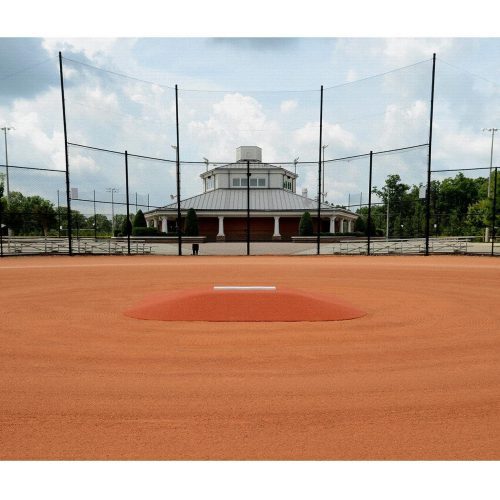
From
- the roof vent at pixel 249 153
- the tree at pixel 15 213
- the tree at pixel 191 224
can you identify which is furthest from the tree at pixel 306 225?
the tree at pixel 15 213

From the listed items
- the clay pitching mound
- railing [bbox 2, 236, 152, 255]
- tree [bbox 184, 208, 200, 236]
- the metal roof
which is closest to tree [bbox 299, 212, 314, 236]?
the metal roof

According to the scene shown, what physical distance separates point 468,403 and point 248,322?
12.6 feet

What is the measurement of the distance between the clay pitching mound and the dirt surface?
32 cm

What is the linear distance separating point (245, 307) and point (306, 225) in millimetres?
36238

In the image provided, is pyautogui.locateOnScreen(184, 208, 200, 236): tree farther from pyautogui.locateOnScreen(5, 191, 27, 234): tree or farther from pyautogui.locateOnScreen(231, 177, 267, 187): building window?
pyautogui.locateOnScreen(5, 191, 27, 234): tree

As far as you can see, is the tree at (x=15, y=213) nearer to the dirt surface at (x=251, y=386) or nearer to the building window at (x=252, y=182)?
the dirt surface at (x=251, y=386)

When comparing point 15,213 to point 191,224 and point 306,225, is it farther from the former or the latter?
point 306,225

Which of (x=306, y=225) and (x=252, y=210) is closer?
(x=306, y=225)

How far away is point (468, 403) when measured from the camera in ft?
12.2

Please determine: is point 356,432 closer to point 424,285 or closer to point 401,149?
point 424,285

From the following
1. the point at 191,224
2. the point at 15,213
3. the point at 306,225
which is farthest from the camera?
the point at 306,225

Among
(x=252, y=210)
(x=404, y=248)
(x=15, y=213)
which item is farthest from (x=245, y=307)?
(x=252, y=210)

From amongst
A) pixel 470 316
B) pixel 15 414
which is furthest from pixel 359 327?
pixel 15 414

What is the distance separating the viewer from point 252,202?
47375 millimetres
